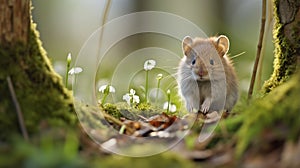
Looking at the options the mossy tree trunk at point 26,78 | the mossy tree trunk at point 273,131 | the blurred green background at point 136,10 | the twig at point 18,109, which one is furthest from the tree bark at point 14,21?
the blurred green background at point 136,10

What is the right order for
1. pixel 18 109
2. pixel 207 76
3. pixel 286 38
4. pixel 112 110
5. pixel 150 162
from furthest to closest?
pixel 207 76, pixel 112 110, pixel 286 38, pixel 18 109, pixel 150 162

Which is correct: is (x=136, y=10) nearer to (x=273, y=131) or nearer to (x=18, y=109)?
(x=18, y=109)

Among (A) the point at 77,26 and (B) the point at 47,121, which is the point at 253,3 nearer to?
(A) the point at 77,26

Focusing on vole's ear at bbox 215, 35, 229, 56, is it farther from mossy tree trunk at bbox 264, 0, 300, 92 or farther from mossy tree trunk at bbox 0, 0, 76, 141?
mossy tree trunk at bbox 0, 0, 76, 141

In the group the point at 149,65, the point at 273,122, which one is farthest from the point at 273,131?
the point at 149,65

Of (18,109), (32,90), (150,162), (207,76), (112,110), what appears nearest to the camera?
(150,162)

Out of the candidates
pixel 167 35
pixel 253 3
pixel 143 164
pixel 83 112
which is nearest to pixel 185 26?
pixel 167 35

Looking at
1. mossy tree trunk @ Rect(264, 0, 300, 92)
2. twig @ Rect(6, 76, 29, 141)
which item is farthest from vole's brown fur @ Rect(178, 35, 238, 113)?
twig @ Rect(6, 76, 29, 141)
